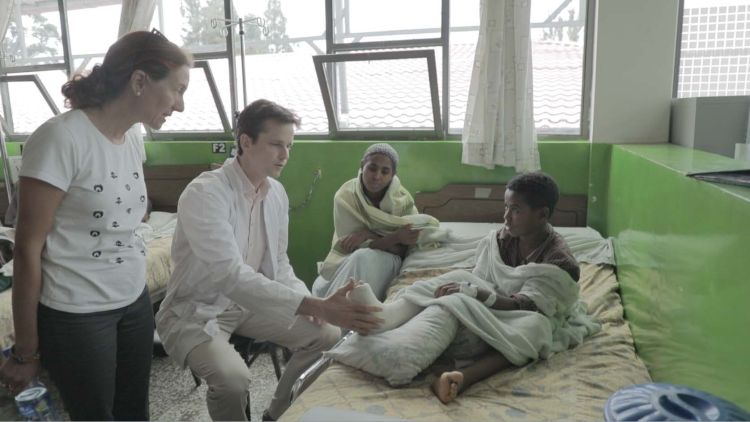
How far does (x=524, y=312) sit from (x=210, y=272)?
1039mm

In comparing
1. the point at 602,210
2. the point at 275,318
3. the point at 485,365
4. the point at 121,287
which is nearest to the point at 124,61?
the point at 121,287

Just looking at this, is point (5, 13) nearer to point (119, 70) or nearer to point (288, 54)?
point (288, 54)

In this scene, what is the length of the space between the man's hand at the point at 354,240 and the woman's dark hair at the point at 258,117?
3.67 feet

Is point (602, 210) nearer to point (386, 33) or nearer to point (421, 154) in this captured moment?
point (421, 154)

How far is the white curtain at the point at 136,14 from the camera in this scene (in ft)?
12.4

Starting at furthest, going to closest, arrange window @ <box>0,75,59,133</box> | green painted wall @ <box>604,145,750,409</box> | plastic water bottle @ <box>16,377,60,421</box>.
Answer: window @ <box>0,75,59,133</box>, plastic water bottle @ <box>16,377,60,421</box>, green painted wall @ <box>604,145,750,409</box>

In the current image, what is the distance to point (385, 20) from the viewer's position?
349cm

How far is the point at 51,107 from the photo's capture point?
14.9 feet

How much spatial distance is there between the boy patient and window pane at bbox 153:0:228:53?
2.81 meters

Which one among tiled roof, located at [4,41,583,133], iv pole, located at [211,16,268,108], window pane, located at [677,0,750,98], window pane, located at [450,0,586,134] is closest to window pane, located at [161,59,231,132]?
tiled roof, located at [4,41,583,133]

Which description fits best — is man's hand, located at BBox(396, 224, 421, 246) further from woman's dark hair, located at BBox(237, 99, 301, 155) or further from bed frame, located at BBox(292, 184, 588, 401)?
woman's dark hair, located at BBox(237, 99, 301, 155)

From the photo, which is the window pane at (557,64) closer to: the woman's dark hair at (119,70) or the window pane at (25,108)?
the woman's dark hair at (119,70)

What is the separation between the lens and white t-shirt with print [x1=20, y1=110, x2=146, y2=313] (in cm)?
121

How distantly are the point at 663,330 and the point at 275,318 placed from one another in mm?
1273
